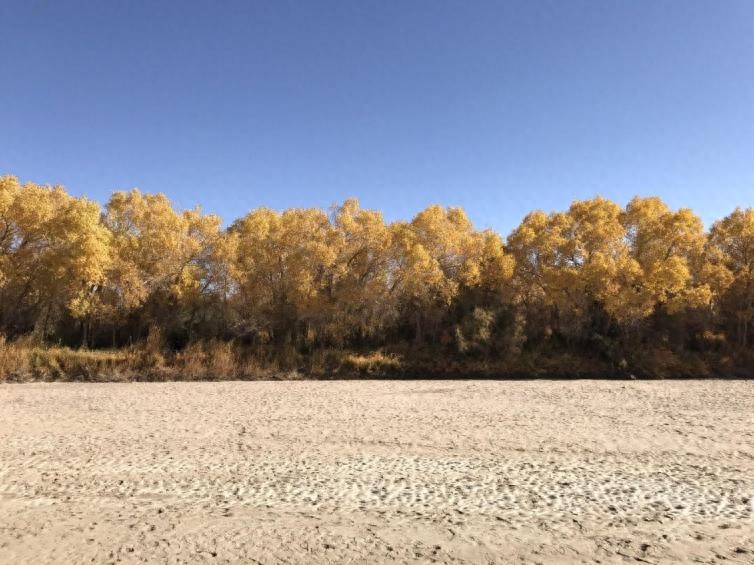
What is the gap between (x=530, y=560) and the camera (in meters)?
6.81

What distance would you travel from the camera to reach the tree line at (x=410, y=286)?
34.1 m

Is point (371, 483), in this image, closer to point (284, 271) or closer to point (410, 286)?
point (410, 286)

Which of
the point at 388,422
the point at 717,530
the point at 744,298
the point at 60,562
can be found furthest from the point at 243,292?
the point at 744,298

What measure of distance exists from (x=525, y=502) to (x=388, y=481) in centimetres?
300

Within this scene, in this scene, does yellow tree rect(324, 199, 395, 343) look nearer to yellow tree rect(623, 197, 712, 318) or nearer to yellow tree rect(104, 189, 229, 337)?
yellow tree rect(104, 189, 229, 337)

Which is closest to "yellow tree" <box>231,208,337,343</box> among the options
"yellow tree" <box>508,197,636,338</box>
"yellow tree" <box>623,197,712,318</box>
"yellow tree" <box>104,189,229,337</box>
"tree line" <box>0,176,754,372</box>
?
"tree line" <box>0,176,754,372</box>

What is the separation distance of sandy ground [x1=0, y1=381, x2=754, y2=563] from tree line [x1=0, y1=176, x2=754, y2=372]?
50.5 feet

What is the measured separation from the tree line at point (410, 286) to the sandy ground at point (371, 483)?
50.5 feet

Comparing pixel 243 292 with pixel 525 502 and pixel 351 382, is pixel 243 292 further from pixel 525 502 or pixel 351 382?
pixel 525 502

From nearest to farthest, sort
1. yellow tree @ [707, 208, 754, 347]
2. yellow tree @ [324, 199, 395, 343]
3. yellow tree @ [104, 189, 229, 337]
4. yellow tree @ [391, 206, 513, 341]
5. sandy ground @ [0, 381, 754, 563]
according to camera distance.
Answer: sandy ground @ [0, 381, 754, 563] < yellow tree @ [104, 189, 229, 337] < yellow tree @ [391, 206, 513, 341] < yellow tree @ [324, 199, 395, 343] < yellow tree @ [707, 208, 754, 347]

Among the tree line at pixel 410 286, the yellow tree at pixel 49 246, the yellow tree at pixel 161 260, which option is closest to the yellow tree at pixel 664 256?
the tree line at pixel 410 286

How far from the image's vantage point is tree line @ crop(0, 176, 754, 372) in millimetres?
34062

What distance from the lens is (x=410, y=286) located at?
3450 cm

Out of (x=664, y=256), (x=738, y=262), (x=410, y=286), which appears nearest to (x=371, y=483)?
(x=410, y=286)
